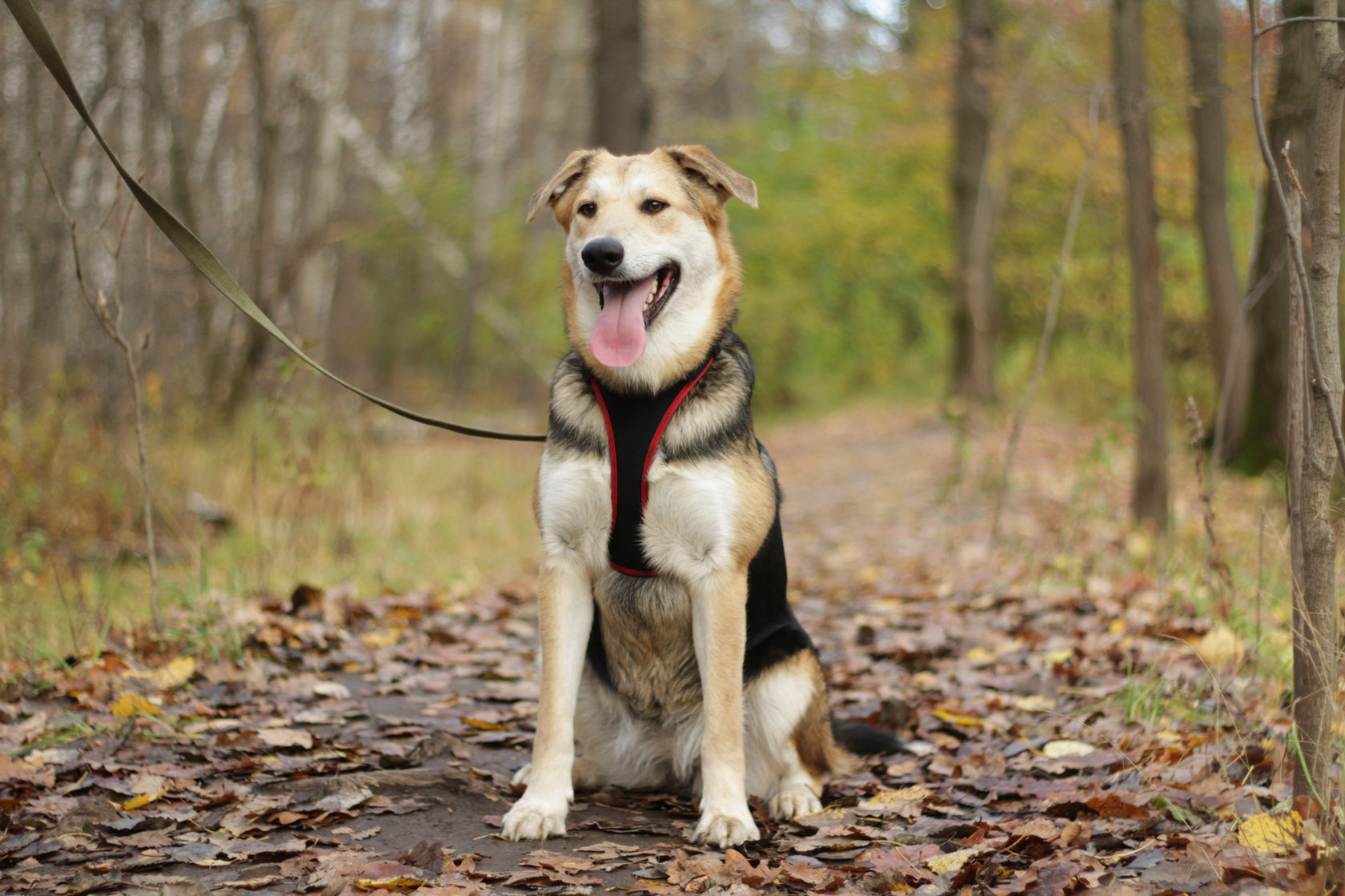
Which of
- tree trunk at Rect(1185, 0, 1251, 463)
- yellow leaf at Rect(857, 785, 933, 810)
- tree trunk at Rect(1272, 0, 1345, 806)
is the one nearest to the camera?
tree trunk at Rect(1272, 0, 1345, 806)

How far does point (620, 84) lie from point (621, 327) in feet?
26.6

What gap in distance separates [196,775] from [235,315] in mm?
7931

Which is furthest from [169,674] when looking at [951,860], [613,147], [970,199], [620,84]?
[970,199]

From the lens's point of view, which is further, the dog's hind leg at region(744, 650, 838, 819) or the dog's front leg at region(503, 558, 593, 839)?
A: the dog's hind leg at region(744, 650, 838, 819)

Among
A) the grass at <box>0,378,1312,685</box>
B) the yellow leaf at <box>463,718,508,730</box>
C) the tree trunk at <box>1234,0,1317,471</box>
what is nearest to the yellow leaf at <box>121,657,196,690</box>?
the grass at <box>0,378,1312,685</box>

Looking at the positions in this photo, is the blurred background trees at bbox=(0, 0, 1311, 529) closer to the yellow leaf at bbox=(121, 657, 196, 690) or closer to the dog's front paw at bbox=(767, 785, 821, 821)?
the yellow leaf at bbox=(121, 657, 196, 690)

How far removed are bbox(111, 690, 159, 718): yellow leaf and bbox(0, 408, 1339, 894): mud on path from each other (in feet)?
0.04

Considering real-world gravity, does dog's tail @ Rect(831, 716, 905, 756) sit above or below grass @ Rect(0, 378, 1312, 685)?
below

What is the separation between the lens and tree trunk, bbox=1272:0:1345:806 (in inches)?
96.7

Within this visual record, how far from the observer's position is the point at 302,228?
1530cm

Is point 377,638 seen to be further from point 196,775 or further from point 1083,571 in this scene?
point 1083,571

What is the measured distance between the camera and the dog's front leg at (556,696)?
3.08 metres

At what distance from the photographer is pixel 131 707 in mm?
3779

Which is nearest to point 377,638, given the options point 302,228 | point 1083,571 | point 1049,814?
point 1049,814
